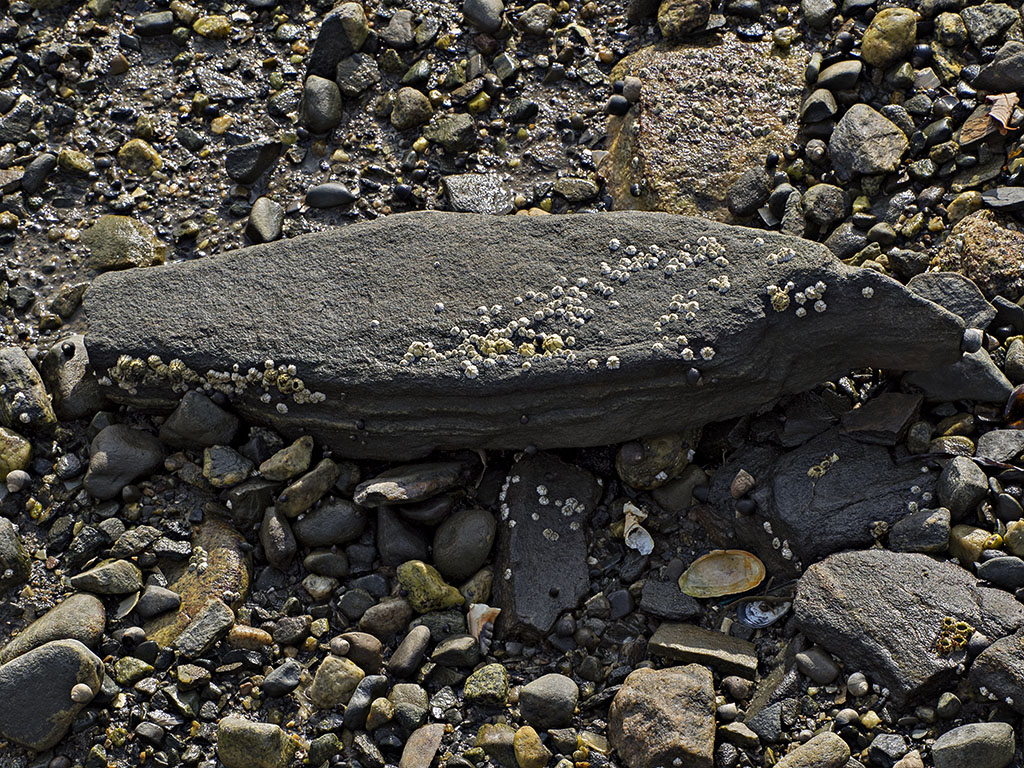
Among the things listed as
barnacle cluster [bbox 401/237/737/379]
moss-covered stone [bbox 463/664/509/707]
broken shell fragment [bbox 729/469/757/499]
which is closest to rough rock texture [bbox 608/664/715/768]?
moss-covered stone [bbox 463/664/509/707]

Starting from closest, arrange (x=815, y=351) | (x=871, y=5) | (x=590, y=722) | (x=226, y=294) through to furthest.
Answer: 1. (x=590, y=722)
2. (x=815, y=351)
3. (x=226, y=294)
4. (x=871, y=5)

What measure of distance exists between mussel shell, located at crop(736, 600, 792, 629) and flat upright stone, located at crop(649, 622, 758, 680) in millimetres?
100

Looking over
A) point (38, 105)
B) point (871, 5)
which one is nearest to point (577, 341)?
point (871, 5)

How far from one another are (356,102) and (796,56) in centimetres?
264

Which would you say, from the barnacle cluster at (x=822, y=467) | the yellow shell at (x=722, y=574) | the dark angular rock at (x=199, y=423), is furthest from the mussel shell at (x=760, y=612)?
the dark angular rock at (x=199, y=423)

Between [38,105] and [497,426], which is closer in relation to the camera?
[497,426]

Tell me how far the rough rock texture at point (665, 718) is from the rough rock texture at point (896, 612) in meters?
0.53

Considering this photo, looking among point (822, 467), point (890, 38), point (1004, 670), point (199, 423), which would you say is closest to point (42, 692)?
point (199, 423)

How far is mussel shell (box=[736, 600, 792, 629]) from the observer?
4.69m

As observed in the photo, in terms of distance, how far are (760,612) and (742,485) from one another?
572mm

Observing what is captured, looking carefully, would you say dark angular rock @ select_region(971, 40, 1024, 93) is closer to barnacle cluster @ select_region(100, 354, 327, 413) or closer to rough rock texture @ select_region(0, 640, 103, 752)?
barnacle cluster @ select_region(100, 354, 327, 413)

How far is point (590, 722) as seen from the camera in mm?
4523

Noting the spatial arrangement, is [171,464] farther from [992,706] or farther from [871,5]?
[871,5]

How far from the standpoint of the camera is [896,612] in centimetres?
435
